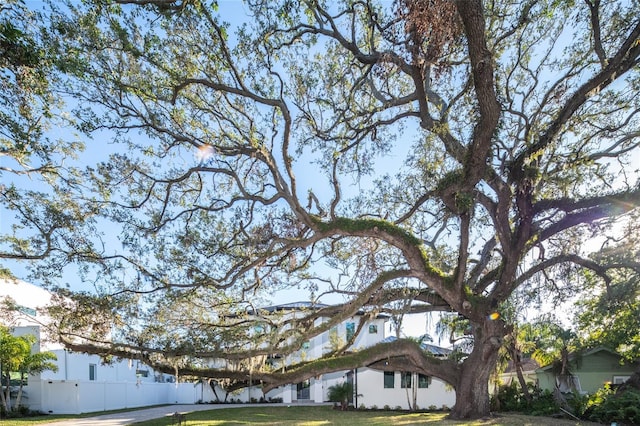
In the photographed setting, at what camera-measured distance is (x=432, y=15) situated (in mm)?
4242

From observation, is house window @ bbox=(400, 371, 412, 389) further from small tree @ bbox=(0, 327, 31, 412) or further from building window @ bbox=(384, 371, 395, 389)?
small tree @ bbox=(0, 327, 31, 412)

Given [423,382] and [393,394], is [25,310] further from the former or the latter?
[423,382]

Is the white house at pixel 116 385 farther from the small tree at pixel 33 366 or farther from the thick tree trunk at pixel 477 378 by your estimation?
the thick tree trunk at pixel 477 378

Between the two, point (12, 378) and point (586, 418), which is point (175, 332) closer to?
point (586, 418)

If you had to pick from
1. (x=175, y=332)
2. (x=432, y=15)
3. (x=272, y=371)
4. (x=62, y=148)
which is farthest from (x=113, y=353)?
(x=432, y=15)

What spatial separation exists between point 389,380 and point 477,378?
8691mm

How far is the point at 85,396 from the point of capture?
55.8ft

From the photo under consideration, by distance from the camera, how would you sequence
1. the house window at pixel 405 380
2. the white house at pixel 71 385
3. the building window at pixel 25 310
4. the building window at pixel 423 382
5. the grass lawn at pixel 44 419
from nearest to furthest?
the building window at pixel 25 310, the grass lawn at pixel 44 419, the white house at pixel 71 385, the building window at pixel 423 382, the house window at pixel 405 380

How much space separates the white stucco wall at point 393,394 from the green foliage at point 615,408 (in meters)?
6.56

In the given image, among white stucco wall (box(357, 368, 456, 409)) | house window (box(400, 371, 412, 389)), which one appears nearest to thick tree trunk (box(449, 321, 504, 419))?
white stucco wall (box(357, 368, 456, 409))

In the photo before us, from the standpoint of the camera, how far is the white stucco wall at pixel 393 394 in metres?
16.8

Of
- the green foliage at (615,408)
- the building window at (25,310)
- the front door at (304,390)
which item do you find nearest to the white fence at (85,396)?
the building window at (25,310)

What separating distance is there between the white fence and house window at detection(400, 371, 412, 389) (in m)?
9.66

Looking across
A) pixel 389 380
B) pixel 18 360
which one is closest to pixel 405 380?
pixel 389 380
